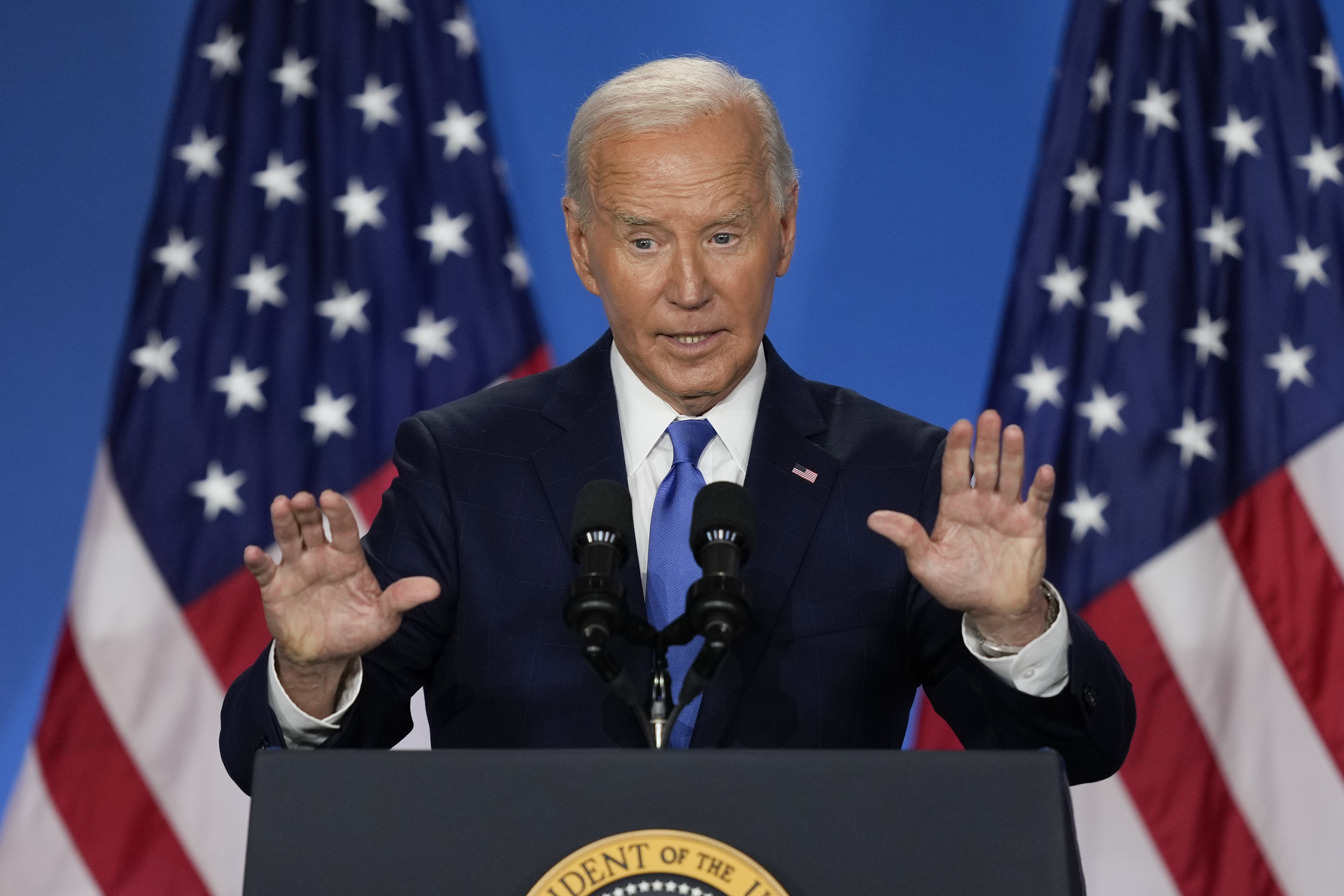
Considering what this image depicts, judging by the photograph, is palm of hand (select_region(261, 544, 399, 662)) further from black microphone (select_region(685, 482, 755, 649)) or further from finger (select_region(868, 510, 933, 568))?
finger (select_region(868, 510, 933, 568))

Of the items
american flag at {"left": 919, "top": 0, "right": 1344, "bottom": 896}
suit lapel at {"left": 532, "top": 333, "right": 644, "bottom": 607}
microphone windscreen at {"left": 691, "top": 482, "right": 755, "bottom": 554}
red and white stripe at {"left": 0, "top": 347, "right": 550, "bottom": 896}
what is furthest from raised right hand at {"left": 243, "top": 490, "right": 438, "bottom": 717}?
american flag at {"left": 919, "top": 0, "right": 1344, "bottom": 896}

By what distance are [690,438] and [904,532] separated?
0.49 meters

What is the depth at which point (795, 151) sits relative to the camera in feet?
11.7

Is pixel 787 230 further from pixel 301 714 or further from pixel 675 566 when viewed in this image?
pixel 301 714

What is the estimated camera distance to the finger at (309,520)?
Result: 53.5 inches

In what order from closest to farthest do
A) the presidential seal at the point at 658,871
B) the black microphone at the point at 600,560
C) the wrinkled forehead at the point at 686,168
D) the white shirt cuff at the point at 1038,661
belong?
1. the presidential seal at the point at 658,871
2. the black microphone at the point at 600,560
3. the white shirt cuff at the point at 1038,661
4. the wrinkled forehead at the point at 686,168

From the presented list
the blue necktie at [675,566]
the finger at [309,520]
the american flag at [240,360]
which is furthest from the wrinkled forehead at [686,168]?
the american flag at [240,360]

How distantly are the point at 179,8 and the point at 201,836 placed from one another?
2090 mm

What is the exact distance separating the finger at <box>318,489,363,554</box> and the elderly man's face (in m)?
0.56

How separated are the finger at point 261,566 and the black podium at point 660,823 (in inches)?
9.9

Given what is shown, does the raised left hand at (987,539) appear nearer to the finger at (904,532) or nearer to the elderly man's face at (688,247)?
the finger at (904,532)

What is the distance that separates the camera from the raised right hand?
1.38m

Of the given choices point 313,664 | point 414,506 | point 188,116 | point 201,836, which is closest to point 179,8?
point 188,116

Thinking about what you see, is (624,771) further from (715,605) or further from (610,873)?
(715,605)
